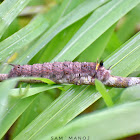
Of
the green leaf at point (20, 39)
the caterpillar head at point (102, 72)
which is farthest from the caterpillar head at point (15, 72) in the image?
the caterpillar head at point (102, 72)

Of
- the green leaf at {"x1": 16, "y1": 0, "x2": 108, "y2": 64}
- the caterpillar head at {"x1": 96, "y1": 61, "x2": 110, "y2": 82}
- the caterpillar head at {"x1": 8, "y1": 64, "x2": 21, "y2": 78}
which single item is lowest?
the caterpillar head at {"x1": 96, "y1": 61, "x2": 110, "y2": 82}

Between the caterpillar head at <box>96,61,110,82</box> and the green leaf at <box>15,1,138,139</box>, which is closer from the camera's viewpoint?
the green leaf at <box>15,1,138,139</box>

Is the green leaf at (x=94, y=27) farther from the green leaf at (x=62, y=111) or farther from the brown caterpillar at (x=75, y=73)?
the green leaf at (x=62, y=111)

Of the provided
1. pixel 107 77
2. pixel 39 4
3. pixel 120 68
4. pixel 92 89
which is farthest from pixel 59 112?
pixel 39 4

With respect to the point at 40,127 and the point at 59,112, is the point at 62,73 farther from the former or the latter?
the point at 40,127

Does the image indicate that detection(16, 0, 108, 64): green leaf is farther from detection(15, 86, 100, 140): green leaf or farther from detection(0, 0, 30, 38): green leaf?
detection(15, 86, 100, 140): green leaf

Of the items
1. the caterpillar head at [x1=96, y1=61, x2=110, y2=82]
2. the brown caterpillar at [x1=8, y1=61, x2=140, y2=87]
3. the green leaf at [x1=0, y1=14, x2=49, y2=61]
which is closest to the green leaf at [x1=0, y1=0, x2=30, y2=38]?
the green leaf at [x1=0, y1=14, x2=49, y2=61]
